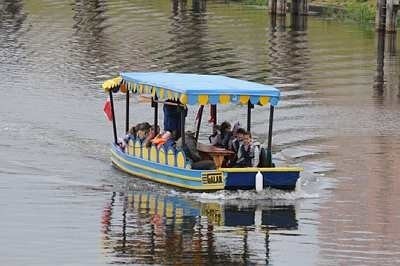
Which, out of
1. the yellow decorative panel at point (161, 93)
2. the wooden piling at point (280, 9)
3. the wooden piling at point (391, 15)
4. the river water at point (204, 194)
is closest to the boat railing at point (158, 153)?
the river water at point (204, 194)

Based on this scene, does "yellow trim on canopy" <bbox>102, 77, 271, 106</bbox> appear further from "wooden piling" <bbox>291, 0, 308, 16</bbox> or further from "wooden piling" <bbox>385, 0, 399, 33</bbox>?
"wooden piling" <bbox>291, 0, 308, 16</bbox>

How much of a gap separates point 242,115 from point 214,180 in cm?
1204

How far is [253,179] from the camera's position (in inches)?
1072

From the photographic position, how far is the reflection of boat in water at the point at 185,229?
2217cm

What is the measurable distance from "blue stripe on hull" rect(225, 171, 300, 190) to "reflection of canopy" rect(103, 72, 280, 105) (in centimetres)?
181

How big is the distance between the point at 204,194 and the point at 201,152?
1.87 meters

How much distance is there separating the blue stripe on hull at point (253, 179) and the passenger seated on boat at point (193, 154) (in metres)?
0.89

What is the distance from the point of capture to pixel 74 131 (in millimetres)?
36938

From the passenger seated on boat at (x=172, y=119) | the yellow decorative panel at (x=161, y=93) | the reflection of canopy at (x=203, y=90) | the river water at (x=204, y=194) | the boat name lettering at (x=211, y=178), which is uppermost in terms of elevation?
the reflection of canopy at (x=203, y=90)

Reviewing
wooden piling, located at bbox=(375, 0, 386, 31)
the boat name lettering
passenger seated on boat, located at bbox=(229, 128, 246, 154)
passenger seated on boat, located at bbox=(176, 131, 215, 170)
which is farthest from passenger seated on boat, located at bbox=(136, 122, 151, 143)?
wooden piling, located at bbox=(375, 0, 386, 31)

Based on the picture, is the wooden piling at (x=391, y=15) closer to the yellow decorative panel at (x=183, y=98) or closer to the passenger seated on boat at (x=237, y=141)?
the passenger seated on boat at (x=237, y=141)

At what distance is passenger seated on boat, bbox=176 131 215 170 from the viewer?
92.4ft

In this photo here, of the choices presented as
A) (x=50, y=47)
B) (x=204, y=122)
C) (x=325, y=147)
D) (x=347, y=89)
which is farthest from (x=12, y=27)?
(x=325, y=147)

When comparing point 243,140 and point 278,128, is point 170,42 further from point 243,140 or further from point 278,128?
point 243,140
